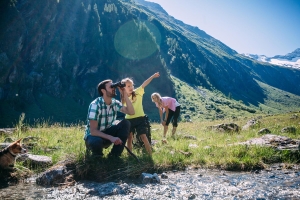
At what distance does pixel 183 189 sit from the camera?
5.18 metres

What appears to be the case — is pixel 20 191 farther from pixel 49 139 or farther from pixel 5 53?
pixel 5 53

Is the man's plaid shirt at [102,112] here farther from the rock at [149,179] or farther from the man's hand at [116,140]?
the rock at [149,179]

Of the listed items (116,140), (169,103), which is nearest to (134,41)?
(169,103)

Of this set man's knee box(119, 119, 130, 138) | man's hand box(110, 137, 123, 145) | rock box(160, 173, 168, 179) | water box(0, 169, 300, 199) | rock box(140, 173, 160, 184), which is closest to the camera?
water box(0, 169, 300, 199)

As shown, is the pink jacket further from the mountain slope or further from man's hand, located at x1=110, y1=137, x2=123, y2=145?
the mountain slope

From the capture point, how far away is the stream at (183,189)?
478cm

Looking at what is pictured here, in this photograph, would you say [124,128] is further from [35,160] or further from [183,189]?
[35,160]

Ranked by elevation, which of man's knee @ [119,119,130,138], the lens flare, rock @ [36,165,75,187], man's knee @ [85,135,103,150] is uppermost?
the lens flare

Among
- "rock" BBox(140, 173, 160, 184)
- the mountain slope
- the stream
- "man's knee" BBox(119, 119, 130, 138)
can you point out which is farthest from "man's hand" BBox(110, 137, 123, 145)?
the mountain slope

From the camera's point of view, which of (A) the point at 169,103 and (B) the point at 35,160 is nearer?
(B) the point at 35,160

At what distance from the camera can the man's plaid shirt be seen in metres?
6.25

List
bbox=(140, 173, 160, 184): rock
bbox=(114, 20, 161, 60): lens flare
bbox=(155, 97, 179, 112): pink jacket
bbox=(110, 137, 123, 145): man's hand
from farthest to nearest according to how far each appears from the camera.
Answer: bbox=(114, 20, 161, 60): lens flare
bbox=(155, 97, 179, 112): pink jacket
bbox=(110, 137, 123, 145): man's hand
bbox=(140, 173, 160, 184): rock

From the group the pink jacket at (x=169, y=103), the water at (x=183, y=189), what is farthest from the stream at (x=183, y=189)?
the pink jacket at (x=169, y=103)

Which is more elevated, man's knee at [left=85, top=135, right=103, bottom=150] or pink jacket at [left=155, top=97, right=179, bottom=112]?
pink jacket at [left=155, top=97, right=179, bottom=112]
